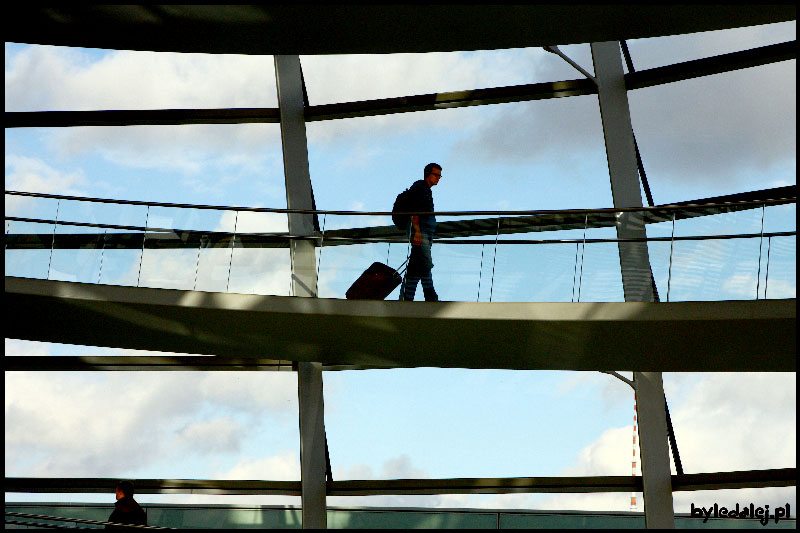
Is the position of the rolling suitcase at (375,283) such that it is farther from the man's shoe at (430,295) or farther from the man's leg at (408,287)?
the man's shoe at (430,295)

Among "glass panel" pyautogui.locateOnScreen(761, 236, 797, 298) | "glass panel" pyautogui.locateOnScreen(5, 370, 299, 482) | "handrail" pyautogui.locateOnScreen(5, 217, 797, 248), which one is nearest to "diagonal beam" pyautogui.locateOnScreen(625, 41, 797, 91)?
"handrail" pyautogui.locateOnScreen(5, 217, 797, 248)

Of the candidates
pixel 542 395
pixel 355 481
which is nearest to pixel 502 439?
pixel 542 395

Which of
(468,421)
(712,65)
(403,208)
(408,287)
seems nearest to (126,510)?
(408,287)

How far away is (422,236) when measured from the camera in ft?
39.2

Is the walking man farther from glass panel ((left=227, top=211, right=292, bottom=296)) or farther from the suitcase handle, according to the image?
glass panel ((left=227, top=211, right=292, bottom=296))

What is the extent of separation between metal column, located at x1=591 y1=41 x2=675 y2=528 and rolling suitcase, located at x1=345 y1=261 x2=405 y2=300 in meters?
2.62

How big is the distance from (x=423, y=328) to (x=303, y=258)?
194 cm

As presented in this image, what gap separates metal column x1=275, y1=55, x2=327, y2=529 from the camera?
12617 mm

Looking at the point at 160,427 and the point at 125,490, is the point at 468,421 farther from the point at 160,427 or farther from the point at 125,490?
the point at 125,490

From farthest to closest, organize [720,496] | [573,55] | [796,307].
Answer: [573,55]
[720,496]
[796,307]

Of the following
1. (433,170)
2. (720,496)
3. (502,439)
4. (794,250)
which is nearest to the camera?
(794,250)

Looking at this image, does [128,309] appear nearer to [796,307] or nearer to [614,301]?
[614,301]

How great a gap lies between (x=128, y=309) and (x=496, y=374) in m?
4.97

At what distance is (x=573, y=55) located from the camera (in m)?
14.7
